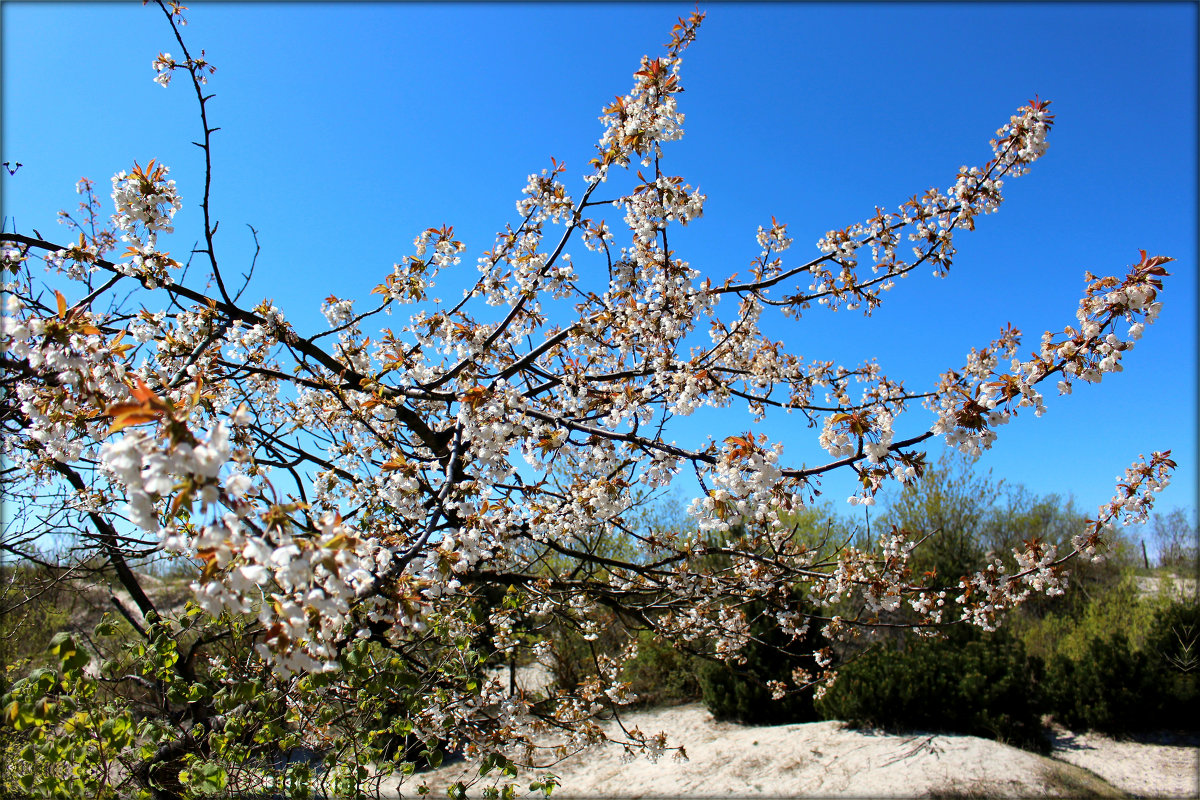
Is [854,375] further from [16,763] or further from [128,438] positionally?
[16,763]

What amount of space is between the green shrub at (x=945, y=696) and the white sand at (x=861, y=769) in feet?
1.23

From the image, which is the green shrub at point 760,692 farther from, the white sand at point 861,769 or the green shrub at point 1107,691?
the green shrub at point 1107,691

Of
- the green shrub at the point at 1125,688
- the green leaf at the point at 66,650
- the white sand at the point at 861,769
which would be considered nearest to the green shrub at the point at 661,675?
the white sand at the point at 861,769

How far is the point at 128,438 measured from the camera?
121 centimetres

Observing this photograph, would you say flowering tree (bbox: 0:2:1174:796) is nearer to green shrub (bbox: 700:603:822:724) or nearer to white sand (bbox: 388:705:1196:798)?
white sand (bbox: 388:705:1196:798)

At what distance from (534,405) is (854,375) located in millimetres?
2272

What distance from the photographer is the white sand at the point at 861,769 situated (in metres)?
5.91

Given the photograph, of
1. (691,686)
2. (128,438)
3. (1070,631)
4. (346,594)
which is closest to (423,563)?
(346,594)

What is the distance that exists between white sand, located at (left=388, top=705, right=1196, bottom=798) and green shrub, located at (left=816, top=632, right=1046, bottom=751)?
374mm

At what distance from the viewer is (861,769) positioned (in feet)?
20.8

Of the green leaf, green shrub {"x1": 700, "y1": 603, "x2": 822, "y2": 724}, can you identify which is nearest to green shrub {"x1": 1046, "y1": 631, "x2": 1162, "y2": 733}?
green shrub {"x1": 700, "y1": 603, "x2": 822, "y2": 724}

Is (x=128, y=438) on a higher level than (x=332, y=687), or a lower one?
higher

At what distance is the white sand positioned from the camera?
19.4 ft

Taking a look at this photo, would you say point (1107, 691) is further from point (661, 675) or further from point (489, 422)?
point (489, 422)
